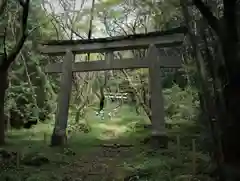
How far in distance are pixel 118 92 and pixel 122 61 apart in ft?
38.8

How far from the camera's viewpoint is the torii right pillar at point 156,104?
9.61 metres

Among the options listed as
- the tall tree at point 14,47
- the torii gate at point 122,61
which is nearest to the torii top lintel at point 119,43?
the torii gate at point 122,61

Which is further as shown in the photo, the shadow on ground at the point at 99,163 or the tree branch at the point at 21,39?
the tree branch at the point at 21,39

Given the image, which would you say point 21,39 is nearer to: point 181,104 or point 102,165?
point 102,165

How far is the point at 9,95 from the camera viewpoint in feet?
43.9

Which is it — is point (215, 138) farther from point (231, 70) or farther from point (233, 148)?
point (231, 70)

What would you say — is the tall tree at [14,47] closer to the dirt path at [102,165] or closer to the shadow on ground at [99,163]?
the shadow on ground at [99,163]

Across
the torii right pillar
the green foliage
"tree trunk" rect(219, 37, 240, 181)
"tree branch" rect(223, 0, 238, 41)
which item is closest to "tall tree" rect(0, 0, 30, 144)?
the torii right pillar

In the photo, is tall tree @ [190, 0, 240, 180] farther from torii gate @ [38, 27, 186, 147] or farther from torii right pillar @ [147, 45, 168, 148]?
torii right pillar @ [147, 45, 168, 148]

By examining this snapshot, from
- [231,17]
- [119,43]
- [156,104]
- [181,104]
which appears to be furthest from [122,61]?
[231,17]

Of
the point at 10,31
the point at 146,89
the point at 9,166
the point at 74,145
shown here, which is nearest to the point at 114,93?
the point at 146,89

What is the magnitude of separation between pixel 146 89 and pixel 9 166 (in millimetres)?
9227

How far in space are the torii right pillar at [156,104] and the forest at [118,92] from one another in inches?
1.4

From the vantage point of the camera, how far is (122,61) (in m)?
10.9
